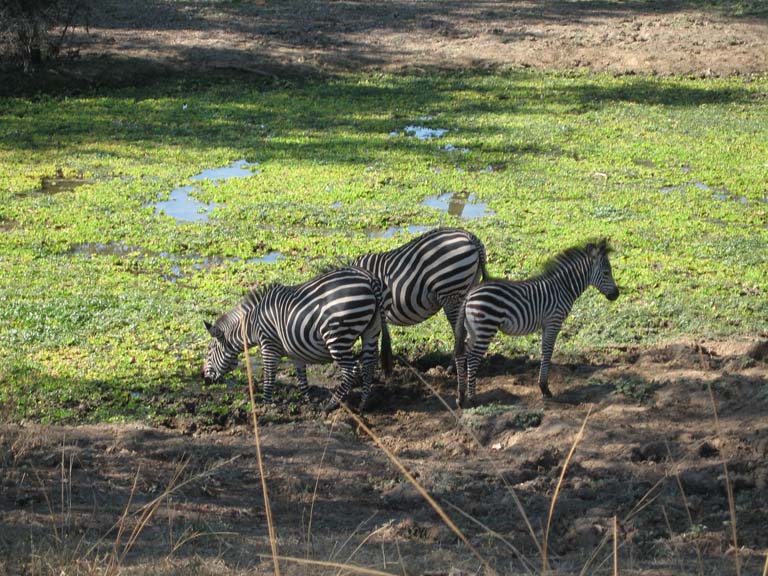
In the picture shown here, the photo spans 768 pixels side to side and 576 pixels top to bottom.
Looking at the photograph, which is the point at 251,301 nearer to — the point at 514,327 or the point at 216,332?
the point at 216,332

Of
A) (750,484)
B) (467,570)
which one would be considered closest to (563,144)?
(750,484)

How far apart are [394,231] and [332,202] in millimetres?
1733

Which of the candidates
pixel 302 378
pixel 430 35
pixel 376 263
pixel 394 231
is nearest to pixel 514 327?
pixel 376 263

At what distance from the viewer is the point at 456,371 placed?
1005 centimetres

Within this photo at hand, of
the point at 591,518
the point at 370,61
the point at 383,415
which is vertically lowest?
the point at 383,415

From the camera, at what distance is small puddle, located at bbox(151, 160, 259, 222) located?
1564 centimetres

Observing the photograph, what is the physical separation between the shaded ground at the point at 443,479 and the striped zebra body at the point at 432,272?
0.76 meters

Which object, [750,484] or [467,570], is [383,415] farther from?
[467,570]

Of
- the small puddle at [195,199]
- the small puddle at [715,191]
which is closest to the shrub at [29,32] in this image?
the small puddle at [195,199]

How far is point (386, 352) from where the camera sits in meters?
10.2

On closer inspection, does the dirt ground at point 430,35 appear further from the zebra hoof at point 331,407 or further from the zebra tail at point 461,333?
the zebra tail at point 461,333

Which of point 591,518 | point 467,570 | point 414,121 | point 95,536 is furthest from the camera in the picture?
point 414,121

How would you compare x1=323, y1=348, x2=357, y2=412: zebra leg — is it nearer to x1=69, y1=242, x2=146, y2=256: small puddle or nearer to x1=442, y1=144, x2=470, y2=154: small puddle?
x1=69, y1=242, x2=146, y2=256: small puddle

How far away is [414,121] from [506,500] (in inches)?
603
